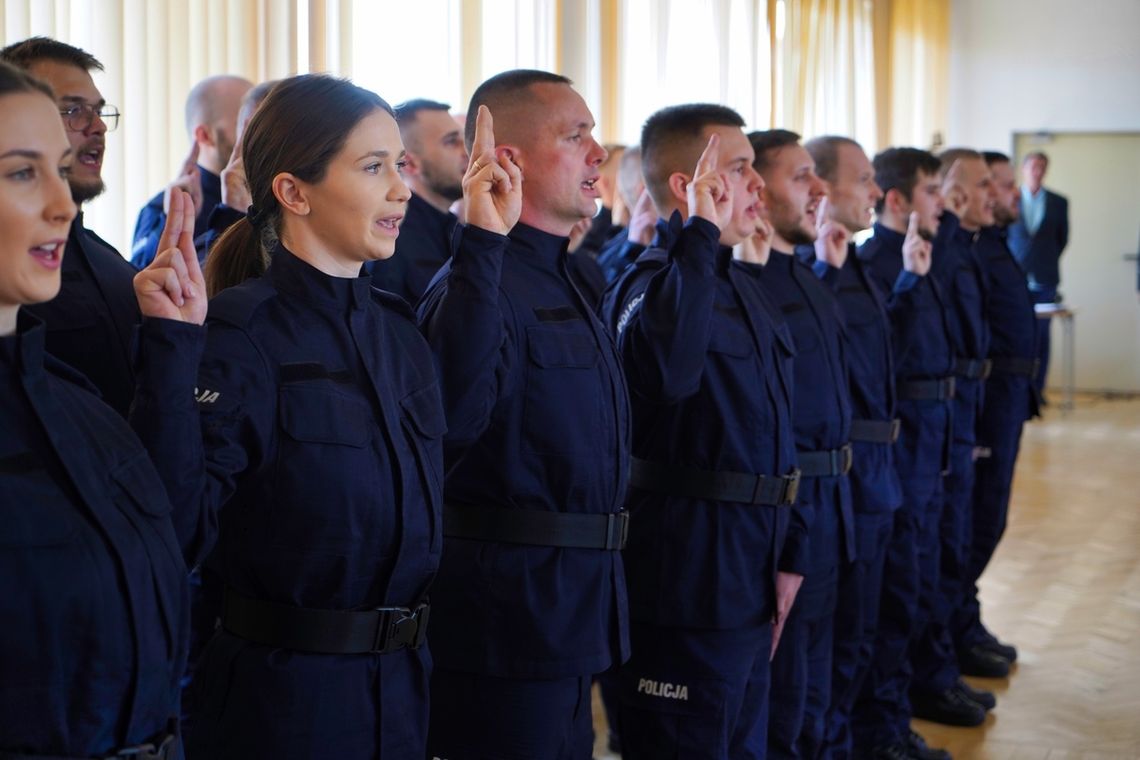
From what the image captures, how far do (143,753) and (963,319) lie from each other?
393 centimetres

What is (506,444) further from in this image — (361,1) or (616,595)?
(361,1)

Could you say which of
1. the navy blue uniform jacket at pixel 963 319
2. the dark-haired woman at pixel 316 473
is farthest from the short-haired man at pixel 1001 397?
the dark-haired woman at pixel 316 473

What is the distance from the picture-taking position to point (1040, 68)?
41.5 ft

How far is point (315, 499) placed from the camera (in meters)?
1.76

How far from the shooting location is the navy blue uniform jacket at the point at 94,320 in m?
2.00

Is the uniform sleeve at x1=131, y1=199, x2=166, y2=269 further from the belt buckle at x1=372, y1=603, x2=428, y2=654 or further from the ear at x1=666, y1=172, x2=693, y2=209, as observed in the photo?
the belt buckle at x1=372, y1=603, x2=428, y2=654

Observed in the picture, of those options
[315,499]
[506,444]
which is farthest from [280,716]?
[506,444]

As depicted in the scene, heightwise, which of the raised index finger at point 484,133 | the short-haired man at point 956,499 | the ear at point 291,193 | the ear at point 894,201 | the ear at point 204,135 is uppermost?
the ear at point 204,135

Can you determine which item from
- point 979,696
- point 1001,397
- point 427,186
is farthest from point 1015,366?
point 427,186

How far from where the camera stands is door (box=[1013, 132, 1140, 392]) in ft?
41.2

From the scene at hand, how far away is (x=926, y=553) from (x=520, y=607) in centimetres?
231

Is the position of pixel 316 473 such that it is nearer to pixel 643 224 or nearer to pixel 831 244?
pixel 831 244

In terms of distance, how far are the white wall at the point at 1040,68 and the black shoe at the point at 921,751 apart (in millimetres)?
9913

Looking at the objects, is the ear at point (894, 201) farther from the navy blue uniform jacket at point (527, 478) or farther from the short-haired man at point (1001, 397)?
the navy blue uniform jacket at point (527, 478)
